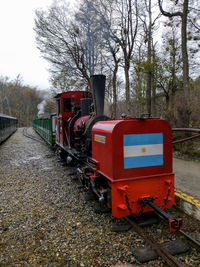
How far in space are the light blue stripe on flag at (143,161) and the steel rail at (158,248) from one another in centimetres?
103

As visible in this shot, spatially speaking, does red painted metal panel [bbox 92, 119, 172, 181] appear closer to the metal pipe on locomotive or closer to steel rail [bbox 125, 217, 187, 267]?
the metal pipe on locomotive

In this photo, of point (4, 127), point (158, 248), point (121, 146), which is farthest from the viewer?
point (4, 127)

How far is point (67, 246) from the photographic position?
3172 mm

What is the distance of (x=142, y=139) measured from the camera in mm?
3611

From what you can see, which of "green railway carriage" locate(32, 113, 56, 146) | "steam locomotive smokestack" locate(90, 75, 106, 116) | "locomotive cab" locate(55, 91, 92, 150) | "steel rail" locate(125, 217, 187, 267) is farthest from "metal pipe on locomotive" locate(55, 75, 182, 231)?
"green railway carriage" locate(32, 113, 56, 146)

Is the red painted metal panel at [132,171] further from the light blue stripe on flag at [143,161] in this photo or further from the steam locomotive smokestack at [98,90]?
the steam locomotive smokestack at [98,90]

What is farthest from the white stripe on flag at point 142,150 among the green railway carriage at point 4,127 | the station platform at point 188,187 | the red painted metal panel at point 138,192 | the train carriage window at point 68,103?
the green railway carriage at point 4,127

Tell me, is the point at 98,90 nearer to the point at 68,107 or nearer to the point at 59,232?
the point at 68,107

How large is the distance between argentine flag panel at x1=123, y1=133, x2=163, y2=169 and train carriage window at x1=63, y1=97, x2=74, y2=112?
4377 millimetres

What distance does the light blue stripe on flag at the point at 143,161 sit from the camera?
358cm

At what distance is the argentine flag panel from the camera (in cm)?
355

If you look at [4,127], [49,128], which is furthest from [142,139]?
[4,127]

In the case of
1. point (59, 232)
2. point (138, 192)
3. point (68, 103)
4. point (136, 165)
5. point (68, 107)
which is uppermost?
point (68, 103)

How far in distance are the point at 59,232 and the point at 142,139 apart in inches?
85.9
